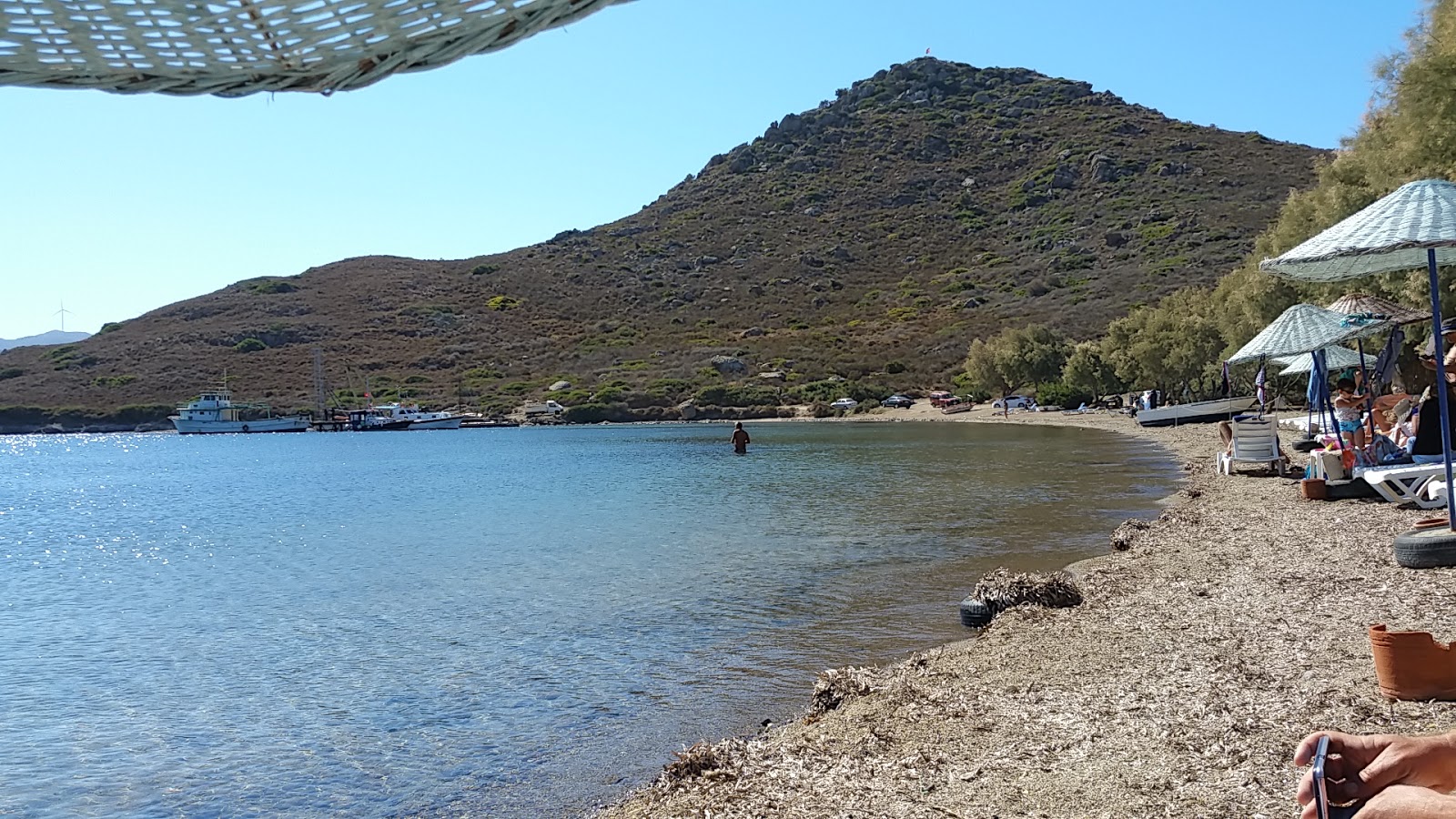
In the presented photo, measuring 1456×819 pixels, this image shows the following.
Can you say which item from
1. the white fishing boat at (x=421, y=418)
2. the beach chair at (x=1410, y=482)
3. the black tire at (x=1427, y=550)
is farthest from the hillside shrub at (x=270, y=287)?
the black tire at (x=1427, y=550)

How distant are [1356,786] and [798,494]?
23771mm

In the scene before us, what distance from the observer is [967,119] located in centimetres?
13812

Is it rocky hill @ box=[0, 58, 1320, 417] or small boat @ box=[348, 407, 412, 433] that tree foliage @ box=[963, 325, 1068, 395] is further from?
small boat @ box=[348, 407, 412, 433]

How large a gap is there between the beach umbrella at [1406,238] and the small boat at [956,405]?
63508 millimetres

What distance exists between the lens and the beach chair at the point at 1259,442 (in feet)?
62.1

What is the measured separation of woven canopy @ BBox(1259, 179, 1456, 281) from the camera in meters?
7.99

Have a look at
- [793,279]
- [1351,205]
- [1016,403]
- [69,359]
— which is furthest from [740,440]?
[69,359]

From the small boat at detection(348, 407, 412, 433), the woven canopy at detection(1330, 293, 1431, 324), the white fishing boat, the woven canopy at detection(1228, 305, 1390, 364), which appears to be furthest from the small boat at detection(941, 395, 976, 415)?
the woven canopy at detection(1330, 293, 1431, 324)

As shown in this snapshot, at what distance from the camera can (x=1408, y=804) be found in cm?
280

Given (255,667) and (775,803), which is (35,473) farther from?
(775,803)

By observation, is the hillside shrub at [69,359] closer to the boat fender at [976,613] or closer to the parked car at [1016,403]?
the parked car at [1016,403]

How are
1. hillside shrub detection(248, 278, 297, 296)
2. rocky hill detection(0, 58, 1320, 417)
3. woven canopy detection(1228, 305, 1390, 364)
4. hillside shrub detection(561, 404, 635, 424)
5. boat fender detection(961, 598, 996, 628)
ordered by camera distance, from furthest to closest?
hillside shrub detection(248, 278, 297, 296) < rocky hill detection(0, 58, 1320, 417) < hillside shrub detection(561, 404, 635, 424) < woven canopy detection(1228, 305, 1390, 364) < boat fender detection(961, 598, 996, 628)

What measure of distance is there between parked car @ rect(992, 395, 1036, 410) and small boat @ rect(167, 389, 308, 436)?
63882 millimetres

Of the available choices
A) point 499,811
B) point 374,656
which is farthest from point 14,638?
point 499,811
